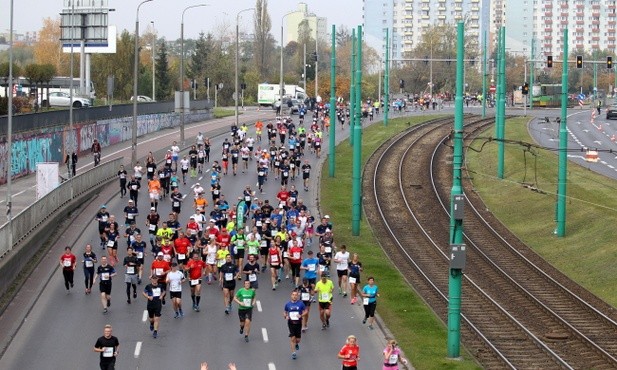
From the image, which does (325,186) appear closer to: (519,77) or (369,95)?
(369,95)

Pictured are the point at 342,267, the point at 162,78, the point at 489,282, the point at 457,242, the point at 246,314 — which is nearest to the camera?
the point at 457,242

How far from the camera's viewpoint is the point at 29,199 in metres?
47.2

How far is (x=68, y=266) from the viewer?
30641mm

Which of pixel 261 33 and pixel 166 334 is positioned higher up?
pixel 261 33

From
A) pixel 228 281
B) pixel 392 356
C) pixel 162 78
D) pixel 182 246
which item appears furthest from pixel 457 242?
pixel 162 78

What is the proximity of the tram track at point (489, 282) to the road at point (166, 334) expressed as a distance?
3098 mm

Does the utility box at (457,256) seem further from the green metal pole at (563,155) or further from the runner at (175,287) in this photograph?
the green metal pole at (563,155)

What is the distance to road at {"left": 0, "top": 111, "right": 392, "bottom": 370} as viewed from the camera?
2442cm

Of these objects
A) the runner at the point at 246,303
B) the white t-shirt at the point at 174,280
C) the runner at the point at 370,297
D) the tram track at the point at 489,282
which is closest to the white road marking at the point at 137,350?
the runner at the point at 246,303

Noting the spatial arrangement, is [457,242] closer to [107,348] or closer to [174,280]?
[174,280]

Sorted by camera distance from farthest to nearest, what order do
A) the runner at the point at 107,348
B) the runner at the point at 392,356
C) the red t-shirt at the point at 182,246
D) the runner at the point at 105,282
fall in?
the red t-shirt at the point at 182,246 < the runner at the point at 105,282 < the runner at the point at 107,348 < the runner at the point at 392,356

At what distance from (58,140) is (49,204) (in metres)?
21.2

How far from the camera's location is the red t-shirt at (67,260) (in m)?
30.5

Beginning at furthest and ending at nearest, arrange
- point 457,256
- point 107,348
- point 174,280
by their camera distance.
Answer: point 174,280 → point 457,256 → point 107,348
